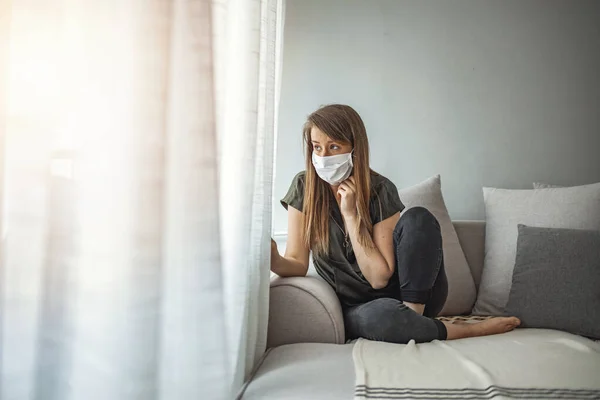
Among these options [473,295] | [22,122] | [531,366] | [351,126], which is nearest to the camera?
[22,122]

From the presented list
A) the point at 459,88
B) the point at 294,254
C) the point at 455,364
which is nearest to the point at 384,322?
the point at 455,364

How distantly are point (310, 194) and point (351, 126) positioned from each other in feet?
0.74

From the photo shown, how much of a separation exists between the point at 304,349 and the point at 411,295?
35 centimetres

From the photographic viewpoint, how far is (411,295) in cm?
138

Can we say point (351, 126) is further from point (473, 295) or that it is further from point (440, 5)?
point (440, 5)

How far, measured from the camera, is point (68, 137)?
1.86 feet

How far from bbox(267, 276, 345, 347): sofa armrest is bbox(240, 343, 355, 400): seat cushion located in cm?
5

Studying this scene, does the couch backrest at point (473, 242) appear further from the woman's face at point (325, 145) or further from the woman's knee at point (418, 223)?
the woman's face at point (325, 145)

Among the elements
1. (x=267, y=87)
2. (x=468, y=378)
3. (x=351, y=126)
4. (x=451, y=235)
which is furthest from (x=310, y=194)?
(x=468, y=378)

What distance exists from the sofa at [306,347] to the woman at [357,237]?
8 cm

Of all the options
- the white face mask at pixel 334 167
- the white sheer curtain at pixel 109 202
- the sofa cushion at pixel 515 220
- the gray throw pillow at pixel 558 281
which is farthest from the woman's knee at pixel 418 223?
the white sheer curtain at pixel 109 202

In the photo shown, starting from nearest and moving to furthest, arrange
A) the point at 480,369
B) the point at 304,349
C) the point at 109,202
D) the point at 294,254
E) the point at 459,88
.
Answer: the point at 109,202, the point at 480,369, the point at 304,349, the point at 294,254, the point at 459,88

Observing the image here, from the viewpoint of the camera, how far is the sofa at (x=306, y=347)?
950 millimetres

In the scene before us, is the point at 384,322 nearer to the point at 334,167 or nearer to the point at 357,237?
the point at 357,237
